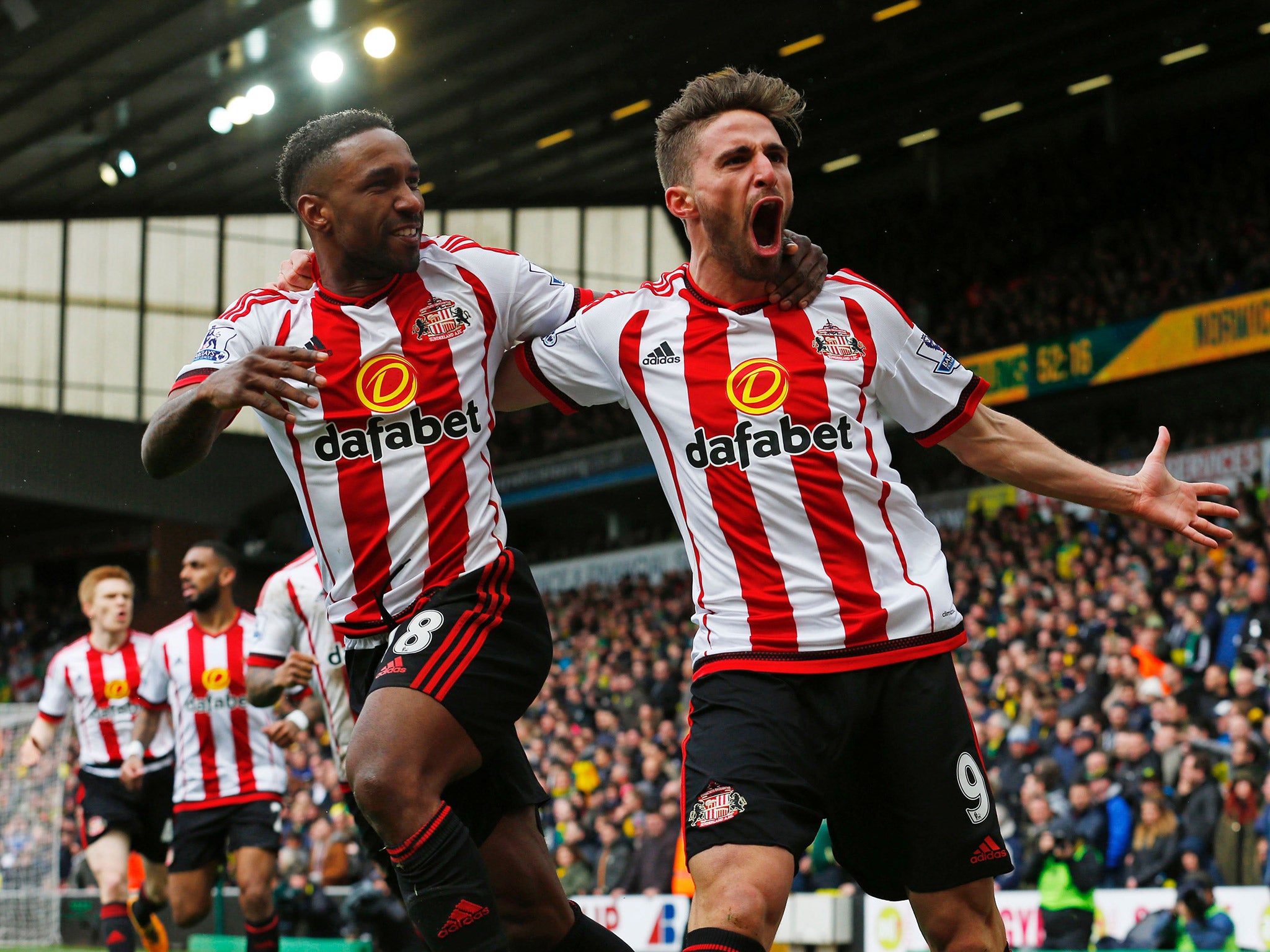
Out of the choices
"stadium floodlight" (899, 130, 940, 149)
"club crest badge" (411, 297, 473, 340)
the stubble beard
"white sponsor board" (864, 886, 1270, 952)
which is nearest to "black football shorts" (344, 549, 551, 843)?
"club crest badge" (411, 297, 473, 340)

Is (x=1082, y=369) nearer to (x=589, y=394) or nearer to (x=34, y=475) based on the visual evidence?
(x=589, y=394)

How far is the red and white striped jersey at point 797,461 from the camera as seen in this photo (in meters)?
3.61

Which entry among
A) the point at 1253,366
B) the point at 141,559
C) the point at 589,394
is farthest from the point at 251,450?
the point at 589,394

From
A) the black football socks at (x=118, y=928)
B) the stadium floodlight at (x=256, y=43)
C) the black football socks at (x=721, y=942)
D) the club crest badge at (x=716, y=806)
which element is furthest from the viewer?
the stadium floodlight at (x=256, y=43)

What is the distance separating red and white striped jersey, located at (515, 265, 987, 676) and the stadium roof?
17.8 metres

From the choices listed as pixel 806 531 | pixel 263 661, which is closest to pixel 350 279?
pixel 806 531

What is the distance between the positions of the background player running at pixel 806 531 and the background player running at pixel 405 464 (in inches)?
19.7

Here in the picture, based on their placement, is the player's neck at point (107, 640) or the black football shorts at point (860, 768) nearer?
the black football shorts at point (860, 768)

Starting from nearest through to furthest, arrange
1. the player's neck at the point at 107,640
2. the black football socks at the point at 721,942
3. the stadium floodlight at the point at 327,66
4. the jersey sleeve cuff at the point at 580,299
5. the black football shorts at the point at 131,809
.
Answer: the black football socks at the point at 721,942 < the jersey sleeve cuff at the point at 580,299 < the black football shorts at the point at 131,809 < the player's neck at the point at 107,640 < the stadium floodlight at the point at 327,66

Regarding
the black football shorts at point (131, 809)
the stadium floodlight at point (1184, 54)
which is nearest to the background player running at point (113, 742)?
the black football shorts at point (131, 809)

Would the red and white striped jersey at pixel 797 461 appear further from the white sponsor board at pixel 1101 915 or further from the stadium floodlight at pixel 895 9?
the stadium floodlight at pixel 895 9

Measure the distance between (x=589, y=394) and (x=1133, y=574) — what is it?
1224 cm

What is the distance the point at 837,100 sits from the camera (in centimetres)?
2453

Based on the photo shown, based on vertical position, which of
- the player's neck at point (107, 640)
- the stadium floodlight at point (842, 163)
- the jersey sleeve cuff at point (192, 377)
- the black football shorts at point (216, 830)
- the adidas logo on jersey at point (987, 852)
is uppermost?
the stadium floodlight at point (842, 163)
